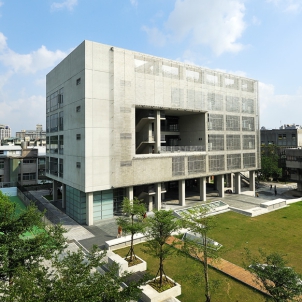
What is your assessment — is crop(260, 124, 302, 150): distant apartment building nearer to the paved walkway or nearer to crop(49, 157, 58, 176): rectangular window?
the paved walkway

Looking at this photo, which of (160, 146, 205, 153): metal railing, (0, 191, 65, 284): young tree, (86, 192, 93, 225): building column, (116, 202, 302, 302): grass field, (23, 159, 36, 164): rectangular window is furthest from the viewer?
(23, 159, 36, 164): rectangular window

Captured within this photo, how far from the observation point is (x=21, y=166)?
230ft

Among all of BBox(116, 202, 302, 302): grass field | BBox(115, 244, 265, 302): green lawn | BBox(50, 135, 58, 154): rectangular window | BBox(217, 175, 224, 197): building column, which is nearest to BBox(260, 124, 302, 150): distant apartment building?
BBox(217, 175, 224, 197): building column

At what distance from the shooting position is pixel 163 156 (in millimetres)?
40719

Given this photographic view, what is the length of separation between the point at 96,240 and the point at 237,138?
37840mm

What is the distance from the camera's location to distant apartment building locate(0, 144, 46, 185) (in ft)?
Result: 228

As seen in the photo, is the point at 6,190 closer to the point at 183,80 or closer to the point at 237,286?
the point at 183,80

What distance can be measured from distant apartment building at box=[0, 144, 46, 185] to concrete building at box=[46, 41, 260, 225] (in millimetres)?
27228

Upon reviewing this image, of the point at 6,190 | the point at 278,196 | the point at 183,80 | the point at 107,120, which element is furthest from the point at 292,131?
the point at 6,190

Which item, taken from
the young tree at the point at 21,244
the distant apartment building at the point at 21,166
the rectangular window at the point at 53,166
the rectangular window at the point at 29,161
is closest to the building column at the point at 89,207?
the rectangular window at the point at 53,166

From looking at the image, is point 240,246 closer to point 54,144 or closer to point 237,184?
point 237,184

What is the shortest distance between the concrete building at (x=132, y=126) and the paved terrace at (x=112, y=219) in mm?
1641

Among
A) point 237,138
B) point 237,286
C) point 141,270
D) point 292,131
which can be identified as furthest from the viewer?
point 292,131

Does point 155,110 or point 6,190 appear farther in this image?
point 6,190
